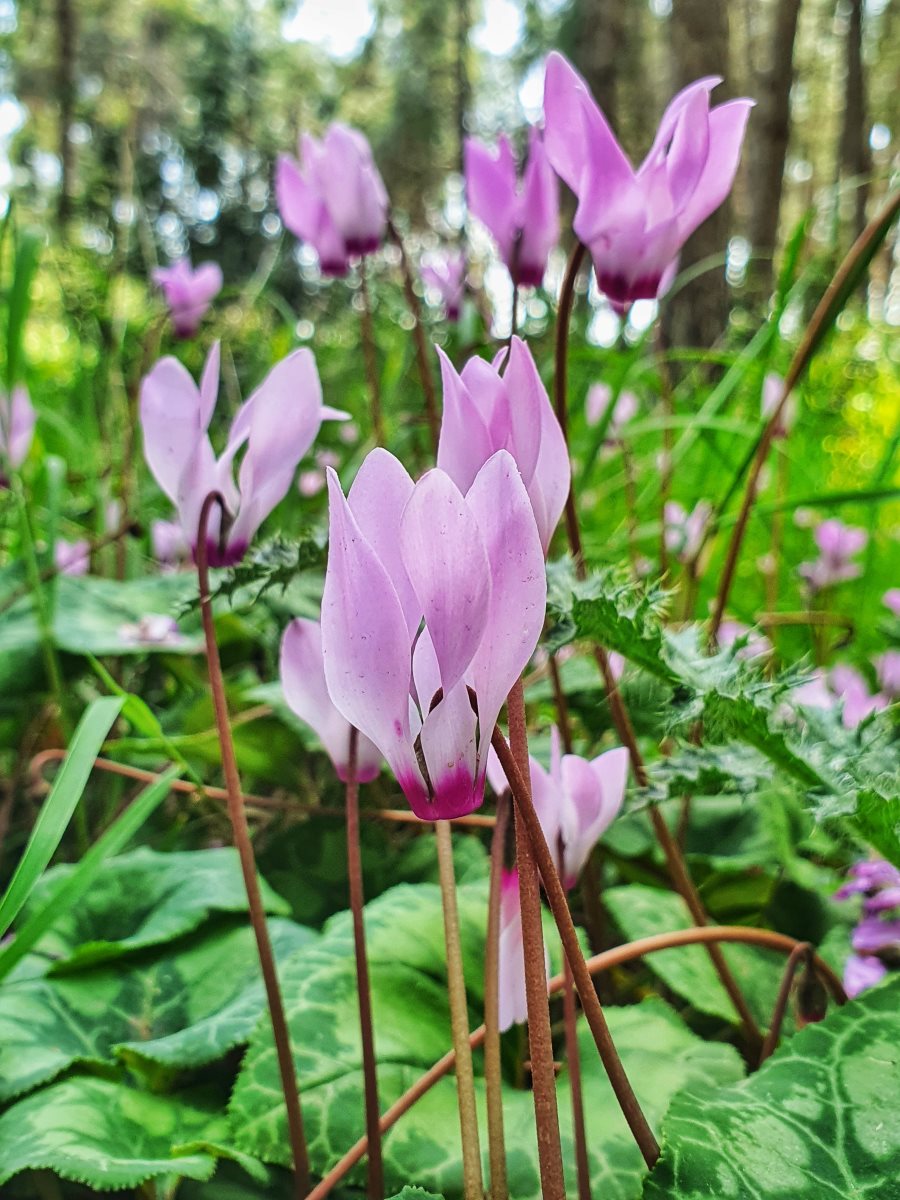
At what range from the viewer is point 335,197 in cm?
115

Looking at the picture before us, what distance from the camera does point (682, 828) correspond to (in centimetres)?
98

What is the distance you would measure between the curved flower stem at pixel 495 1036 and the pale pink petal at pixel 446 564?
0.21 meters

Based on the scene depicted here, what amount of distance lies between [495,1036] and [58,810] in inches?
11.4

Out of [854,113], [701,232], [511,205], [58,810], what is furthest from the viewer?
[854,113]

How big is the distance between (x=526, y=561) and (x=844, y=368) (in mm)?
5182

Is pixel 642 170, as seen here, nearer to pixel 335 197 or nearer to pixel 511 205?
pixel 511 205

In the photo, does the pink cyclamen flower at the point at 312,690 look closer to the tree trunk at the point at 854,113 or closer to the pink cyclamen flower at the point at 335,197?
the pink cyclamen flower at the point at 335,197

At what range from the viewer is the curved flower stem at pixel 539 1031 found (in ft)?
1.32

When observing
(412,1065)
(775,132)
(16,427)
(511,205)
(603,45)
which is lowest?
(412,1065)

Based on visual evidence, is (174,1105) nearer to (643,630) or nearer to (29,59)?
(643,630)

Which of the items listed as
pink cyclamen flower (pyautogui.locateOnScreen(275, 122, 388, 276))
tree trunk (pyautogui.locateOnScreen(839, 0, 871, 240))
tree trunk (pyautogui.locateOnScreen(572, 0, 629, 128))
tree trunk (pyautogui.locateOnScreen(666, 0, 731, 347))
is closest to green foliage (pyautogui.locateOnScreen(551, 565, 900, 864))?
pink cyclamen flower (pyautogui.locateOnScreen(275, 122, 388, 276))

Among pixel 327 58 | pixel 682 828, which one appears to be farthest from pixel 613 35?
pixel 327 58

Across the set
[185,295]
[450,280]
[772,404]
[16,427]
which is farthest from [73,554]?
[772,404]

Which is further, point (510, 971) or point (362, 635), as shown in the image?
point (510, 971)
